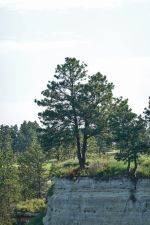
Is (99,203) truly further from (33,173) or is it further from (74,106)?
(33,173)

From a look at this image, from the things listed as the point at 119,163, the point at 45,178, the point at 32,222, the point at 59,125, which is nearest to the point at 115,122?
the point at 119,163

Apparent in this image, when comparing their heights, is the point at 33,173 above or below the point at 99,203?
above

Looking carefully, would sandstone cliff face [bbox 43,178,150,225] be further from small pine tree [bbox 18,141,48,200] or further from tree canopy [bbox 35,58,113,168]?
small pine tree [bbox 18,141,48,200]

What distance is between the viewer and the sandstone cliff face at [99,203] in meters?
46.6

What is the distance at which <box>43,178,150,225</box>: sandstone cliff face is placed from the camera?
46562 mm

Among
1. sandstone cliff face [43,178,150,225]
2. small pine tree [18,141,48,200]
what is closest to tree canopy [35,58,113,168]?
sandstone cliff face [43,178,150,225]

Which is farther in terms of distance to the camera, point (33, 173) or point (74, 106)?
point (33, 173)

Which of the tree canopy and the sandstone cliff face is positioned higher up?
the tree canopy

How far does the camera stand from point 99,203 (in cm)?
4859

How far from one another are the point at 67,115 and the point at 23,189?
28386mm

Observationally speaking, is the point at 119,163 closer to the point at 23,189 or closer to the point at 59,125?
the point at 59,125

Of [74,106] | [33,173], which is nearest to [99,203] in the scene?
[74,106]

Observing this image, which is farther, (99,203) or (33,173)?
(33,173)

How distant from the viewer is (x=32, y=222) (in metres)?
56.7
